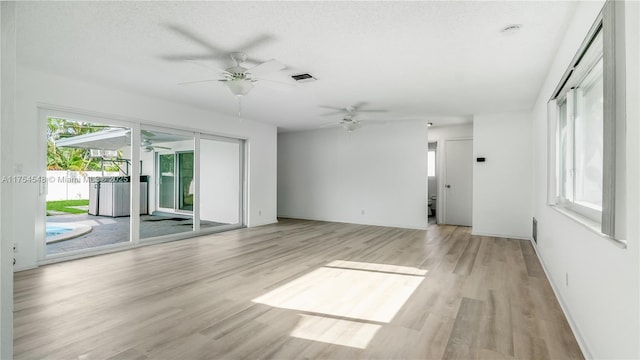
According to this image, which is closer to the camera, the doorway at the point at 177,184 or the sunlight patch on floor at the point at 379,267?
the sunlight patch on floor at the point at 379,267

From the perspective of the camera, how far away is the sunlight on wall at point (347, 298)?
7.58 ft

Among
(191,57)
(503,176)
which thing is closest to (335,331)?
(191,57)

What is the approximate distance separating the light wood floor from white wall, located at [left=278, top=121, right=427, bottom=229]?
2.76m

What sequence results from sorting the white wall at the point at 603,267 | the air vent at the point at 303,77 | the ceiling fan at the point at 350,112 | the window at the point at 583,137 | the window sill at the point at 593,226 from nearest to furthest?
the white wall at the point at 603,267 → the window sill at the point at 593,226 → the window at the point at 583,137 → the air vent at the point at 303,77 → the ceiling fan at the point at 350,112

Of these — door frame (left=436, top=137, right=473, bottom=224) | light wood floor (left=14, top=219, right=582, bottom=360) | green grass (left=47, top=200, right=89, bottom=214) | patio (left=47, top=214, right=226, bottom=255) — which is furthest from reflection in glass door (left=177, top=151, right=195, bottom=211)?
door frame (left=436, top=137, right=473, bottom=224)

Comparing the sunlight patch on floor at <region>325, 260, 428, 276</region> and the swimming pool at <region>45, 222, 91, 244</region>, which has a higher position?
the swimming pool at <region>45, 222, 91, 244</region>

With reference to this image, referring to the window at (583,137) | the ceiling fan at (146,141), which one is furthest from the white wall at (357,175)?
the ceiling fan at (146,141)

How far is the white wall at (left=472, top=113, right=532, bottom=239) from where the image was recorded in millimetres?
6051

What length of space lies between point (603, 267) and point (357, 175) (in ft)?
21.1

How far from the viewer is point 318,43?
304 cm

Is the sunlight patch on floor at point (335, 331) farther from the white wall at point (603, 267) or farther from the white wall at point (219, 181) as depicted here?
the white wall at point (219, 181)

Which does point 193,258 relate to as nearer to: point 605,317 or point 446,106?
point 605,317

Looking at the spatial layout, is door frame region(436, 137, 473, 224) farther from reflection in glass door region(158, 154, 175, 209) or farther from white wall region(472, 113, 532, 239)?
reflection in glass door region(158, 154, 175, 209)

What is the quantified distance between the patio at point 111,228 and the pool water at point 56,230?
0.29 ft
